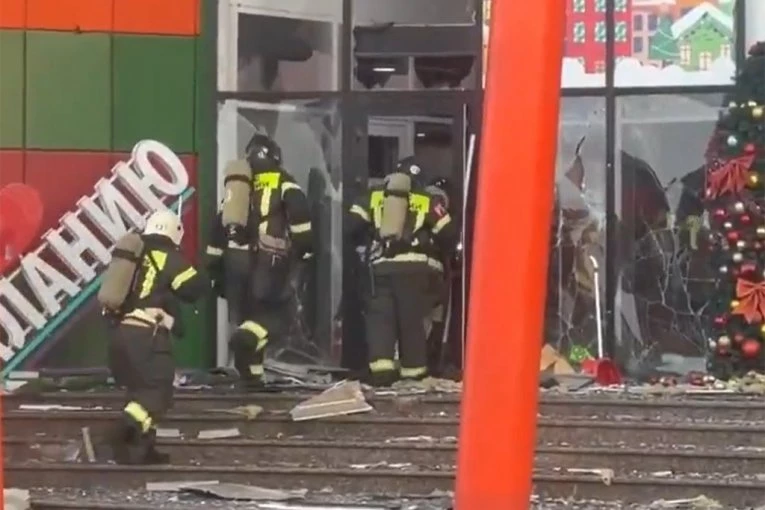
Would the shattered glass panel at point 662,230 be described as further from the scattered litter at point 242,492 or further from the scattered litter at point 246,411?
the scattered litter at point 242,492

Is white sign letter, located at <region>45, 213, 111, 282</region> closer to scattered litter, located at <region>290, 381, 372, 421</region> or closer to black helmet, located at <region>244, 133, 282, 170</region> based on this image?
black helmet, located at <region>244, 133, 282, 170</region>

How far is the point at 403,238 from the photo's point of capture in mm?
10125

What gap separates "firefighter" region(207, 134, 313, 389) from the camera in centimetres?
1005

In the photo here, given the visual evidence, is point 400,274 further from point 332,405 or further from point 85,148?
point 85,148

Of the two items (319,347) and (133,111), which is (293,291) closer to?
(319,347)

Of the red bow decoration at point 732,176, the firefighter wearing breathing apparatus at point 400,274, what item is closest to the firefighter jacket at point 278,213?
the firefighter wearing breathing apparatus at point 400,274

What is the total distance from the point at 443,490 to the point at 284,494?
3.20ft

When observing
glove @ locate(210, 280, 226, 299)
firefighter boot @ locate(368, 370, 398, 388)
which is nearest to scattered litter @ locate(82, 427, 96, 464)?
glove @ locate(210, 280, 226, 299)

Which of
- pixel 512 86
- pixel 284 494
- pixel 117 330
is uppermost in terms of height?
pixel 512 86

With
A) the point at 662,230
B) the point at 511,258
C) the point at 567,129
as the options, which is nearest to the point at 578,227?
the point at 662,230

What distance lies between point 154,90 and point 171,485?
4550 mm

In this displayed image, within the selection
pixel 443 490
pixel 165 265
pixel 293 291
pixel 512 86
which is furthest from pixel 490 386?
pixel 293 291

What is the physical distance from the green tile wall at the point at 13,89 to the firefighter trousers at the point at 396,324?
11.6 feet

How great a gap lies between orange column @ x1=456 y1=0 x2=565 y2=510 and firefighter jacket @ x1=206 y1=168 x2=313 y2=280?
22.7ft
